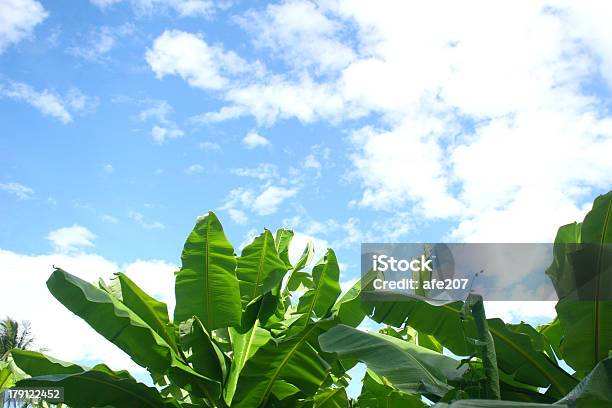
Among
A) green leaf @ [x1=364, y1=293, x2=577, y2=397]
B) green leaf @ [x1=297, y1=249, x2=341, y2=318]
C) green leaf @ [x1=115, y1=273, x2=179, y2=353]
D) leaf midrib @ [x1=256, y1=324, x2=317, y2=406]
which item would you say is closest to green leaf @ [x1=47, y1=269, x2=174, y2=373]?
green leaf @ [x1=115, y1=273, x2=179, y2=353]

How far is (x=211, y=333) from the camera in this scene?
6.04m

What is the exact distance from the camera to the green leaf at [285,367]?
211 inches

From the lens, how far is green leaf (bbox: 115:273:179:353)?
574 centimetres

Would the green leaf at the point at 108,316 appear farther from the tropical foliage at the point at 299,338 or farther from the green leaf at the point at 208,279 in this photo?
the green leaf at the point at 208,279

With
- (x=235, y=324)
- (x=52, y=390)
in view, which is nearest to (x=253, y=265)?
(x=235, y=324)

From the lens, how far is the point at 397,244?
20.3 feet

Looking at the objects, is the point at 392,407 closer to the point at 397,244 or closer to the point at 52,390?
the point at 397,244

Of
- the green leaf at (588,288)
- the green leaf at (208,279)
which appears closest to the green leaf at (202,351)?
the green leaf at (208,279)

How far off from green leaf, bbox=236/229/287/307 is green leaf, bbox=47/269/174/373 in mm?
1131

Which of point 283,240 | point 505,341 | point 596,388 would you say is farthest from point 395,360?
point 283,240

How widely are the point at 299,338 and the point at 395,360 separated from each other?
48.0 inches

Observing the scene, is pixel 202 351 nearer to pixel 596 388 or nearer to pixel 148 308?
pixel 148 308

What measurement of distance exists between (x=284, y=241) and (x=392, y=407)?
2.69m

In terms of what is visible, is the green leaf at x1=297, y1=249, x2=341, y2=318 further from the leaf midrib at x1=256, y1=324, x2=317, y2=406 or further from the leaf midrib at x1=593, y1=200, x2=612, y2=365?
the leaf midrib at x1=593, y1=200, x2=612, y2=365
